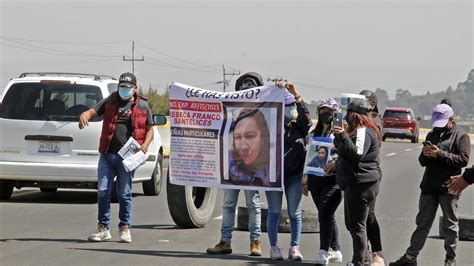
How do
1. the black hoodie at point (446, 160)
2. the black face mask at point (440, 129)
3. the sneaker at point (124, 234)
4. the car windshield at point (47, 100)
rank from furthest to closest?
1. the car windshield at point (47, 100)
2. the sneaker at point (124, 234)
3. the black face mask at point (440, 129)
4. the black hoodie at point (446, 160)

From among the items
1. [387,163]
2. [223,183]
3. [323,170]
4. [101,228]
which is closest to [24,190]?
[101,228]

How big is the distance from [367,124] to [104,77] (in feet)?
25.0

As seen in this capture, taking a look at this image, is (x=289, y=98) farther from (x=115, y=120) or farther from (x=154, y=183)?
(x=154, y=183)

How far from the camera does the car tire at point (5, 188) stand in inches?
647

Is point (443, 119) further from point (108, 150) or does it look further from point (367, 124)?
point (108, 150)

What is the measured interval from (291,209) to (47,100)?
20.1ft

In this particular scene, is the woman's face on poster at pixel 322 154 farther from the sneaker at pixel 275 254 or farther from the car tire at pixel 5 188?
the car tire at pixel 5 188

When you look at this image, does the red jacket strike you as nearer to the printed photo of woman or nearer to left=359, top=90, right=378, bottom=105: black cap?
the printed photo of woman

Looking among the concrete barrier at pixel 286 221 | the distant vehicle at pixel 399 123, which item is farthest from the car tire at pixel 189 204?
the distant vehicle at pixel 399 123

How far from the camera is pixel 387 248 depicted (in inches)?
477

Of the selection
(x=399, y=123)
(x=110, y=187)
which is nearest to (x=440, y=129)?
(x=110, y=187)

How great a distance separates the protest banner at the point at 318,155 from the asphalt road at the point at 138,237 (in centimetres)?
104

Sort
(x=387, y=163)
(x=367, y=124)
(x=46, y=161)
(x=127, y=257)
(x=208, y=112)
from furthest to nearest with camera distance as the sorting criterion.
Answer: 1. (x=387, y=163)
2. (x=46, y=161)
3. (x=208, y=112)
4. (x=127, y=257)
5. (x=367, y=124)

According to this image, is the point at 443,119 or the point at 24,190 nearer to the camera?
the point at 443,119
